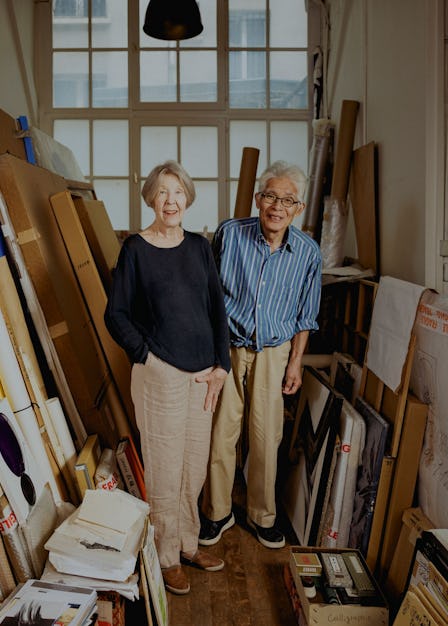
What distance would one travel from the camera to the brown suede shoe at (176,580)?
7.47 feet

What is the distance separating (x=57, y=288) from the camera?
247cm

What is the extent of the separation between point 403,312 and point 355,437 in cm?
56

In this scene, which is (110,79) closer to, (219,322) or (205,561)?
(219,322)

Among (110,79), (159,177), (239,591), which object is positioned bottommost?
(239,591)

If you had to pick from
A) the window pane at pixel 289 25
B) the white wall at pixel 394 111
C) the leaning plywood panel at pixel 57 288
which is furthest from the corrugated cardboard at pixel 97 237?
the window pane at pixel 289 25

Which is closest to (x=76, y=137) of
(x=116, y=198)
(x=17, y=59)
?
(x=116, y=198)

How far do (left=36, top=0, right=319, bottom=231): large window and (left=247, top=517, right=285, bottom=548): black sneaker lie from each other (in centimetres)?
266

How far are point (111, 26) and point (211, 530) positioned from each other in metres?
3.85

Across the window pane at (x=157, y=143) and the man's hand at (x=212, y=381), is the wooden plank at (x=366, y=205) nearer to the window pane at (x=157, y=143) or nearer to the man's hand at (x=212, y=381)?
the man's hand at (x=212, y=381)

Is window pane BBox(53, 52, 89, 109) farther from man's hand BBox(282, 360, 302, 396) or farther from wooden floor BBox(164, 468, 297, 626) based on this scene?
wooden floor BBox(164, 468, 297, 626)

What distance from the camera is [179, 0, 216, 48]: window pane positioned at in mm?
4570

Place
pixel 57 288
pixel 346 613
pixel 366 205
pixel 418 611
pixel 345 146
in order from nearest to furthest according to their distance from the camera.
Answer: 1. pixel 418 611
2. pixel 346 613
3. pixel 57 288
4. pixel 366 205
5. pixel 345 146

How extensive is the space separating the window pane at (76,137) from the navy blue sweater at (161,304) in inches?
110

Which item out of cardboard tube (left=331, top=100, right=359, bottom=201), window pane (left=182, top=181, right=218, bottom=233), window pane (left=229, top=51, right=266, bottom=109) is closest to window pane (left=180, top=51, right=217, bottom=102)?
window pane (left=229, top=51, right=266, bottom=109)
